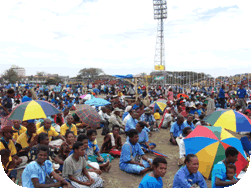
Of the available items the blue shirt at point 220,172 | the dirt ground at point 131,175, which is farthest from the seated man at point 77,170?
the blue shirt at point 220,172

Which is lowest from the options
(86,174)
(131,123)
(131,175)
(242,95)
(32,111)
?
(131,175)

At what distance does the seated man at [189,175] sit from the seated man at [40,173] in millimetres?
1831

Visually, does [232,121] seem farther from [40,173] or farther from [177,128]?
[40,173]

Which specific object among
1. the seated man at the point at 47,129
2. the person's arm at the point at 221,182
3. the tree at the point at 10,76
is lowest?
the person's arm at the point at 221,182

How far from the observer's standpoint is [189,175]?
10.6 feet

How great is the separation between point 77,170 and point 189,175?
73.5 inches

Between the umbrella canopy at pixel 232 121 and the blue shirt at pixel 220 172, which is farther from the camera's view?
the umbrella canopy at pixel 232 121

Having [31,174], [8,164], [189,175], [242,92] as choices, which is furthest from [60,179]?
Answer: [242,92]

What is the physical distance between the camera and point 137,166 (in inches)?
181

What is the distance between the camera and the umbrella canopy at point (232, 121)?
4.77 m

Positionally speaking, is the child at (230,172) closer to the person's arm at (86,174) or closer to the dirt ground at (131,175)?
the dirt ground at (131,175)

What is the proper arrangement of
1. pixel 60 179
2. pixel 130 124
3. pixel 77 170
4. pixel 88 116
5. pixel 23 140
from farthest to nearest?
pixel 88 116
pixel 130 124
pixel 23 140
pixel 77 170
pixel 60 179

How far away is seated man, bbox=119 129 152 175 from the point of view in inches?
178

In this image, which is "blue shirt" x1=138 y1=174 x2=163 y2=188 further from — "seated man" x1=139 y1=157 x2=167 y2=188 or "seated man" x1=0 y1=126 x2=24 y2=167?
"seated man" x1=0 y1=126 x2=24 y2=167
